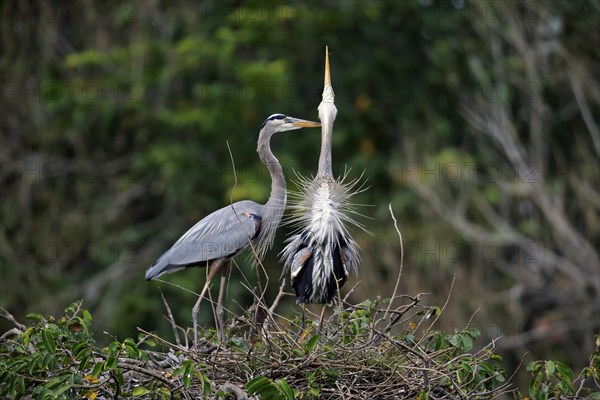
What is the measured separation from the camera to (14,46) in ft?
56.3

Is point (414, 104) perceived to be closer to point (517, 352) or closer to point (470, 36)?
point (470, 36)

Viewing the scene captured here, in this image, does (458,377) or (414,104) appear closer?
(458,377)

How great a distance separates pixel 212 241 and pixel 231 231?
15cm

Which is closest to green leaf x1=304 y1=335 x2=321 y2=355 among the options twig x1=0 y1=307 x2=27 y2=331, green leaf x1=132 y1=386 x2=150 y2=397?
green leaf x1=132 y1=386 x2=150 y2=397

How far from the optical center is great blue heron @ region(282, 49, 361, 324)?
737 centimetres

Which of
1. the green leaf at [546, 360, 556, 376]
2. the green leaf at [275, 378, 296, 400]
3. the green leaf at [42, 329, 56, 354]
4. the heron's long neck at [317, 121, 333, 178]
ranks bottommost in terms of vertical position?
the green leaf at [546, 360, 556, 376]

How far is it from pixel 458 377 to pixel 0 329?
9412 mm

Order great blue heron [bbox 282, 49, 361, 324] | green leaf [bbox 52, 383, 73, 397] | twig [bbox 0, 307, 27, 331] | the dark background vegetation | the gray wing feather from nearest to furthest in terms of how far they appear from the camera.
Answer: green leaf [bbox 52, 383, 73, 397], twig [bbox 0, 307, 27, 331], great blue heron [bbox 282, 49, 361, 324], the gray wing feather, the dark background vegetation

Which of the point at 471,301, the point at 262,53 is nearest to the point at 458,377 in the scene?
the point at 471,301

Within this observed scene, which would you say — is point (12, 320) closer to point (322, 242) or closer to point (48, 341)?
point (48, 341)

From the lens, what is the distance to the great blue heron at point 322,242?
24.2ft

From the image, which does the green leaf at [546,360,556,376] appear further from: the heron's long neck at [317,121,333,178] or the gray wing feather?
the gray wing feather

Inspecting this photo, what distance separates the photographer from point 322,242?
24.2 feet

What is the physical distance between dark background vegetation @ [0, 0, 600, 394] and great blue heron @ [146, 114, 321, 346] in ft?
17.6
